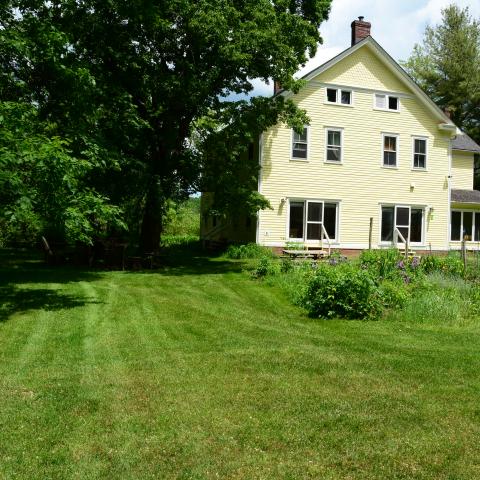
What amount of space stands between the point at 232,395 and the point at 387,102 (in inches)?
864

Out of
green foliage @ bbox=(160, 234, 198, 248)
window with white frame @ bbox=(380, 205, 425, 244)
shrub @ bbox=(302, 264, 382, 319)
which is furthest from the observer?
green foliage @ bbox=(160, 234, 198, 248)

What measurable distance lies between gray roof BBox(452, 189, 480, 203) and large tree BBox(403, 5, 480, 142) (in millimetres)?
16455

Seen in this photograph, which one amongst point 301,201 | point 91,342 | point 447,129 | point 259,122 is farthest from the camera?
point 447,129

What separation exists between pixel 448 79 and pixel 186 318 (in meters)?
42.3

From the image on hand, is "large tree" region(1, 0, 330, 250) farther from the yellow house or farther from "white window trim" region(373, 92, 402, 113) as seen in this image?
"white window trim" region(373, 92, 402, 113)

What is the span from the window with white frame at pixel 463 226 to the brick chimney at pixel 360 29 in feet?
33.3

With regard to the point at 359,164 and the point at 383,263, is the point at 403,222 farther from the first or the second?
the point at 383,263

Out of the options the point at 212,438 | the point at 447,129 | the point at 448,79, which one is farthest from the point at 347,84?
the point at 448,79

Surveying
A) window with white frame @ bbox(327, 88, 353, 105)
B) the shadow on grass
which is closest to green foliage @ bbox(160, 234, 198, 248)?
the shadow on grass

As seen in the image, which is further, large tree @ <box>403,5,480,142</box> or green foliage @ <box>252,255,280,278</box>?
large tree @ <box>403,5,480,142</box>

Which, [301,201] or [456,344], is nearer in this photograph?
[456,344]

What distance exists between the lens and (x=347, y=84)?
23.9 meters

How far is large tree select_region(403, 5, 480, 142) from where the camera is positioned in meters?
43.3

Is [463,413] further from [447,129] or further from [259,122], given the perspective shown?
[447,129]
